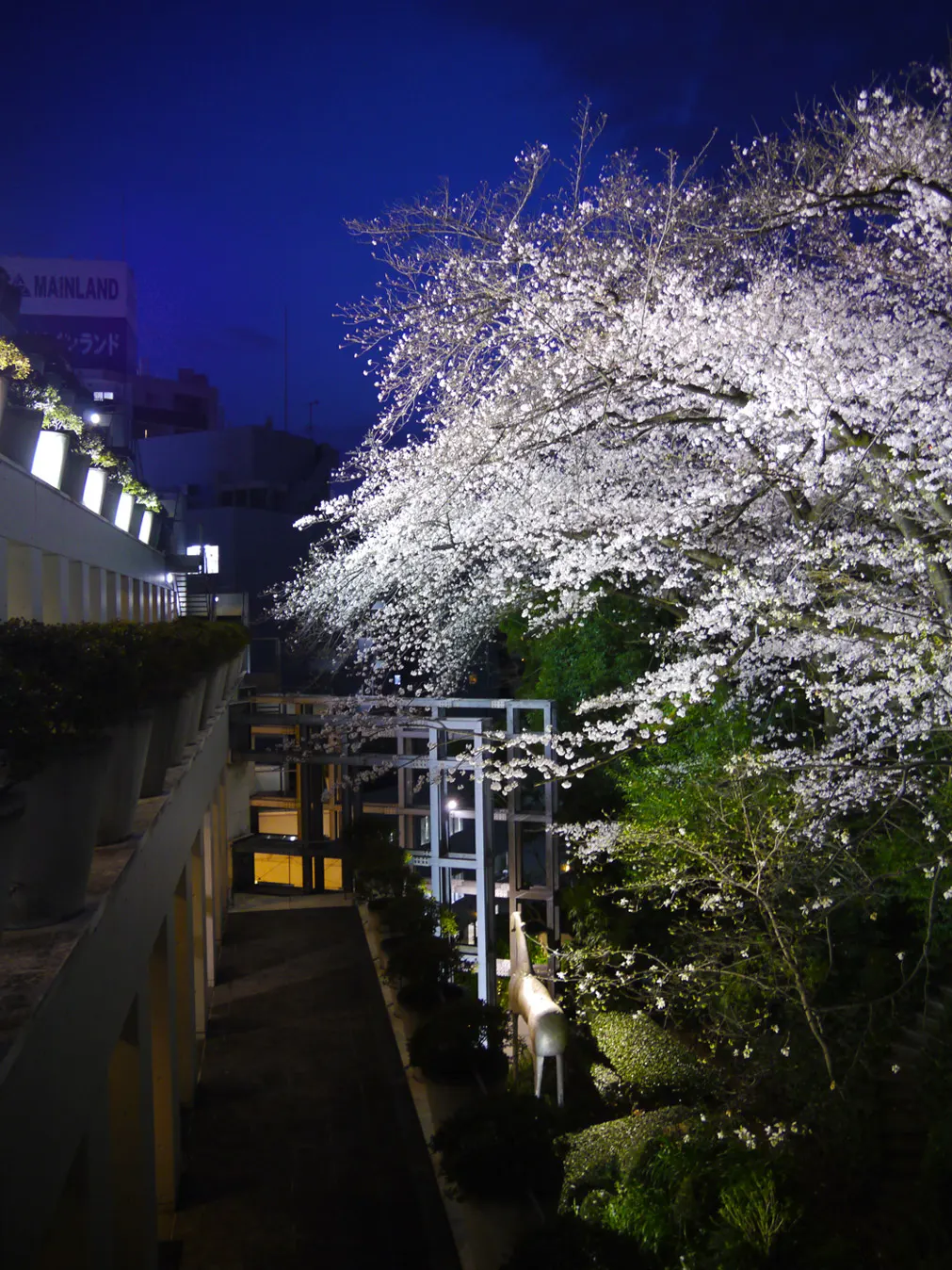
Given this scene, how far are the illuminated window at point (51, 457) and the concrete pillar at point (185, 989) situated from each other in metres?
2.35

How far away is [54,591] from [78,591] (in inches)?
33.4

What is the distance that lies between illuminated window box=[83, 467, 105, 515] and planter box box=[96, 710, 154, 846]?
159 inches

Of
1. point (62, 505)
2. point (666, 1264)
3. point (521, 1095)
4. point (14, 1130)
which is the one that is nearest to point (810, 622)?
point (521, 1095)

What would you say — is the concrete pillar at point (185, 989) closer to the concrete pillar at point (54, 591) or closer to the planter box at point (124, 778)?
the concrete pillar at point (54, 591)

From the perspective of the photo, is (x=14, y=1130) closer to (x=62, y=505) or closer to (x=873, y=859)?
(x=62, y=505)

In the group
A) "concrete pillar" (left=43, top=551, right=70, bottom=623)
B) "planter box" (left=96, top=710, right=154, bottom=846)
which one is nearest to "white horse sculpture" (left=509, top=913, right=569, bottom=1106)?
"concrete pillar" (left=43, top=551, right=70, bottom=623)

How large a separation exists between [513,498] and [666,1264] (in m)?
6.21

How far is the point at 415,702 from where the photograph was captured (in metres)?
10.8

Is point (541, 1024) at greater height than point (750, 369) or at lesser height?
lesser

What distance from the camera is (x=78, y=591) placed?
21.3 feet

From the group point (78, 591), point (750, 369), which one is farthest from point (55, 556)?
point (750, 369)

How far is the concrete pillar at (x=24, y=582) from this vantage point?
492cm

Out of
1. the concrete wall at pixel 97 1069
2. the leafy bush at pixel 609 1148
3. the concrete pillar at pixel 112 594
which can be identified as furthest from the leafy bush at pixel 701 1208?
the concrete pillar at pixel 112 594

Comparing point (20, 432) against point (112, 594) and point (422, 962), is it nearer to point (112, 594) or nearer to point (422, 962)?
point (112, 594)
